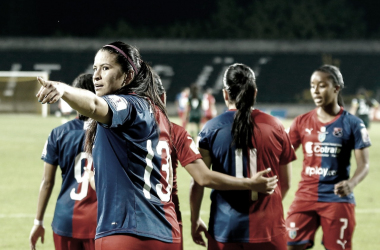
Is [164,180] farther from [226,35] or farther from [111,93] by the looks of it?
[226,35]

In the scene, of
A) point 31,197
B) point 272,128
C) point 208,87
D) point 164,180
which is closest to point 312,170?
point 272,128

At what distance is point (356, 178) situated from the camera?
14.6ft

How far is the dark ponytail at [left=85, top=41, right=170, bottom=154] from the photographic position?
8.40 ft

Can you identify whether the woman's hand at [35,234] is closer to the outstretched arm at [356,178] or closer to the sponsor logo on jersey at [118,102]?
the sponsor logo on jersey at [118,102]

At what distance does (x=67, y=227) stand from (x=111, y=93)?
4.97 ft

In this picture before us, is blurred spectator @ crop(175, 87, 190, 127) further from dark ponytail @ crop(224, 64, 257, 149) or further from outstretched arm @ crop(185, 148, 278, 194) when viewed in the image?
outstretched arm @ crop(185, 148, 278, 194)

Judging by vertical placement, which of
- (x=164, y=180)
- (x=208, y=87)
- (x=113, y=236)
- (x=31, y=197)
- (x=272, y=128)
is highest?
(x=208, y=87)

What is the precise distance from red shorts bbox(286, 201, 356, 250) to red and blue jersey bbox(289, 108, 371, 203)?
2.5 inches

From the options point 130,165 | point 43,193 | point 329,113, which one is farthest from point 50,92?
point 329,113

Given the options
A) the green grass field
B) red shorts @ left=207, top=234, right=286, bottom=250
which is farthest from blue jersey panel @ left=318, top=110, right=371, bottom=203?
the green grass field

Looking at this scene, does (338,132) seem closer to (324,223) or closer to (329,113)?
(329,113)

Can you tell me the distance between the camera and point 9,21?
49906 mm

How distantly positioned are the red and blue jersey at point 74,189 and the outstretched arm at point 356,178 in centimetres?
187

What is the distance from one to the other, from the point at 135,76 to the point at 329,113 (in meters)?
2.67
